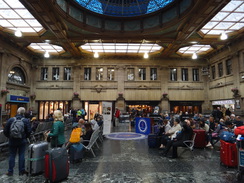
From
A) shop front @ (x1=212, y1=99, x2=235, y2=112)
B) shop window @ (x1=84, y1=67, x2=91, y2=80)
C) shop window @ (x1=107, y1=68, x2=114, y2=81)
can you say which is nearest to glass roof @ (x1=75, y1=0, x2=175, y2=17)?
shop window @ (x1=107, y1=68, x2=114, y2=81)

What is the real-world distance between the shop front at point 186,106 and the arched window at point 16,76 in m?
20.6

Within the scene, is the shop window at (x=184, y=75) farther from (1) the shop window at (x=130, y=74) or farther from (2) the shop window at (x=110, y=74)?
(2) the shop window at (x=110, y=74)

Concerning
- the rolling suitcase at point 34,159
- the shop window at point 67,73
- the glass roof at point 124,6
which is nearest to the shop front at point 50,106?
the shop window at point 67,73

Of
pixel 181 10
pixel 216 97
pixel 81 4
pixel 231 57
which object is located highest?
pixel 81 4

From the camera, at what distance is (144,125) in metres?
11.3

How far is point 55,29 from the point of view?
14234mm

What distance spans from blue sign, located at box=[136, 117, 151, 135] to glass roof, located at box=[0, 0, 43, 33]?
12.1m

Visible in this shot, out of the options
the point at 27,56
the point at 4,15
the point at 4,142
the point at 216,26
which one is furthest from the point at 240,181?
the point at 27,56

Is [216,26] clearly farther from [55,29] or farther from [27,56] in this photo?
[27,56]

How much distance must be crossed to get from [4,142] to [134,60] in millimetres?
18566

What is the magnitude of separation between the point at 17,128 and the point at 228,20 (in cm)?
1682

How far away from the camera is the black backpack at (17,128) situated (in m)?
4.22

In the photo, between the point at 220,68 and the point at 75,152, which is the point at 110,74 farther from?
the point at 75,152

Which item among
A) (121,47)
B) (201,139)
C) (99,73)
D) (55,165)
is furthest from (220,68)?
(55,165)
